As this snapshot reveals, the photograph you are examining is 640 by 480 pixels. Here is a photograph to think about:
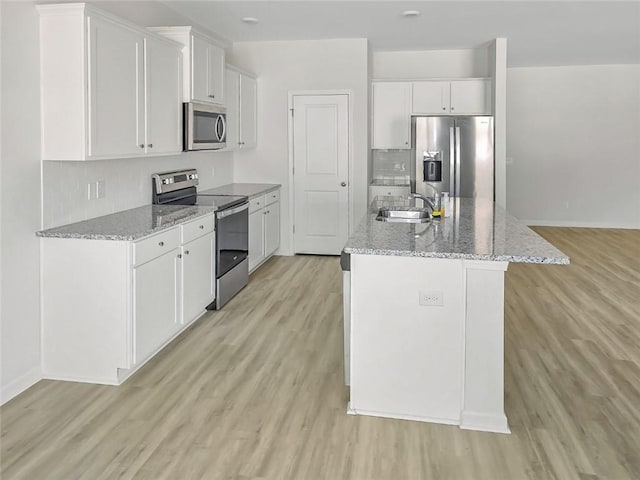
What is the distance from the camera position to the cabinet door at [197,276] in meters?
4.09

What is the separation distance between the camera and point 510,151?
9625 millimetres

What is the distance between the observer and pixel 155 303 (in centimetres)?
363

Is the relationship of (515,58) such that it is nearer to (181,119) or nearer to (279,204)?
(279,204)

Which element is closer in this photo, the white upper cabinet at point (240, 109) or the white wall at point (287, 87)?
the white upper cabinet at point (240, 109)

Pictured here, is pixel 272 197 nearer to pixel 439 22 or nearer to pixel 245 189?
pixel 245 189

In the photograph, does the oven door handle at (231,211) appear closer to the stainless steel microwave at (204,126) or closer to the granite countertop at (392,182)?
the stainless steel microwave at (204,126)

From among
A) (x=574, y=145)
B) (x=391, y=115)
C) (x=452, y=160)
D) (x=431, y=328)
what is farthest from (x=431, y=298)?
(x=574, y=145)

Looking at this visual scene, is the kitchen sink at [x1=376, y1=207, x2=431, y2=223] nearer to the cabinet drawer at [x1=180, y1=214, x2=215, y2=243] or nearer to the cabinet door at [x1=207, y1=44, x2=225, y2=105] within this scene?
the cabinet drawer at [x1=180, y1=214, x2=215, y2=243]

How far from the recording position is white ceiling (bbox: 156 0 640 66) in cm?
530

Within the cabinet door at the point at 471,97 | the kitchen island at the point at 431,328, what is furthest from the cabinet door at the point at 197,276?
the cabinet door at the point at 471,97

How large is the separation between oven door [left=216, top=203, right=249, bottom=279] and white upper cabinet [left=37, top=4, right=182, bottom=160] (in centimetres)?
100

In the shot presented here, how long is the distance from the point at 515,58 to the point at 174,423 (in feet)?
24.0

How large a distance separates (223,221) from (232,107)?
1.91 meters

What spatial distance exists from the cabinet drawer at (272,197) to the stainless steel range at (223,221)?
1000 mm
